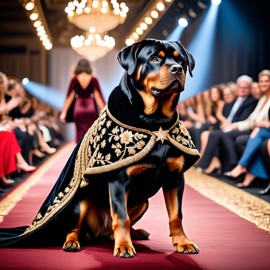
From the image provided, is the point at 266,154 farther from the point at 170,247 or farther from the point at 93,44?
the point at 93,44

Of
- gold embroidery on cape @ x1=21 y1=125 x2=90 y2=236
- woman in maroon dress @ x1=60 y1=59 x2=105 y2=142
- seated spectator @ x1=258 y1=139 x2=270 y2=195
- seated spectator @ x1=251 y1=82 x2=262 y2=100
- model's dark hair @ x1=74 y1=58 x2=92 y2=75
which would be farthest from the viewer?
seated spectator @ x1=251 y1=82 x2=262 y2=100

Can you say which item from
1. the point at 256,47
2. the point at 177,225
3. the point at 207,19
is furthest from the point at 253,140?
the point at 207,19

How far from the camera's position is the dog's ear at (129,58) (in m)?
2.88

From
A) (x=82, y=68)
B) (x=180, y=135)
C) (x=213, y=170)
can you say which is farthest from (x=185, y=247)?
(x=213, y=170)

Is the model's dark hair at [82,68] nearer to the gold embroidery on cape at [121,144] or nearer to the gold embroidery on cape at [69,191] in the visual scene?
the gold embroidery on cape at [69,191]

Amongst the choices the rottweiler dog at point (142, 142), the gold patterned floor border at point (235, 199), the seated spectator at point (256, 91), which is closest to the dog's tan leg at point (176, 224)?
the rottweiler dog at point (142, 142)

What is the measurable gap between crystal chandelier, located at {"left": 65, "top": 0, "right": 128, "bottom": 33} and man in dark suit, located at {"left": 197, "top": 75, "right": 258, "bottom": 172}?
3624 millimetres

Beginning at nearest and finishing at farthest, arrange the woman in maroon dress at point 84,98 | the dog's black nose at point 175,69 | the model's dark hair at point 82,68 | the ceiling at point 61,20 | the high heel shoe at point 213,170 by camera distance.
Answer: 1. the dog's black nose at point 175,69
2. the model's dark hair at point 82,68
3. the woman in maroon dress at point 84,98
4. the high heel shoe at point 213,170
5. the ceiling at point 61,20

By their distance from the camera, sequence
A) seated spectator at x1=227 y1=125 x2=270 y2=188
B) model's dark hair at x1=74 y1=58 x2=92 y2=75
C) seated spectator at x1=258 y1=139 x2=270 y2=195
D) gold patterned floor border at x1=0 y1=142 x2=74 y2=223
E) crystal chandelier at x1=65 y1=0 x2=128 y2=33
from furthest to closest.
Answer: crystal chandelier at x1=65 y1=0 x2=128 y2=33
model's dark hair at x1=74 y1=58 x2=92 y2=75
seated spectator at x1=227 y1=125 x2=270 y2=188
seated spectator at x1=258 y1=139 x2=270 y2=195
gold patterned floor border at x1=0 y1=142 x2=74 y2=223

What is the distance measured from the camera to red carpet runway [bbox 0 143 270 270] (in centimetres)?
283

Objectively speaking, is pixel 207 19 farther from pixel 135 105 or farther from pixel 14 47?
pixel 135 105

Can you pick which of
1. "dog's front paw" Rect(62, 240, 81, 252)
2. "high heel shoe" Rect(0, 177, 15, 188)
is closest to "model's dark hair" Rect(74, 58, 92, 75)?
"high heel shoe" Rect(0, 177, 15, 188)

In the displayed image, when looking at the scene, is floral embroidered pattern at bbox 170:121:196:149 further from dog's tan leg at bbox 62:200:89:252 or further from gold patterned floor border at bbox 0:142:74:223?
gold patterned floor border at bbox 0:142:74:223

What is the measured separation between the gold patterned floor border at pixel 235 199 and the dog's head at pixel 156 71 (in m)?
1.48
